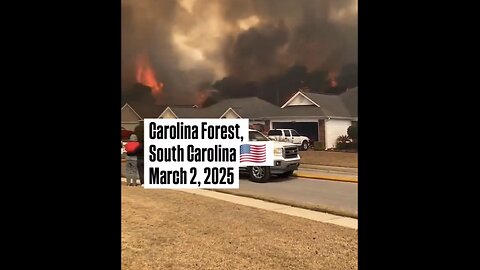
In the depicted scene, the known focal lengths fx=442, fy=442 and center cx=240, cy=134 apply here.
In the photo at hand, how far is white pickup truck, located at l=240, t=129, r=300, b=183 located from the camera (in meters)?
5.07

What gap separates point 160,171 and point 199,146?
544 millimetres

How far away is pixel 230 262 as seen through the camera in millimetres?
4535

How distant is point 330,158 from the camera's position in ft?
16.9

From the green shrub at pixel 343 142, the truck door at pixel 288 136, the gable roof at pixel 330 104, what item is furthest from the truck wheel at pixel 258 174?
the gable roof at pixel 330 104

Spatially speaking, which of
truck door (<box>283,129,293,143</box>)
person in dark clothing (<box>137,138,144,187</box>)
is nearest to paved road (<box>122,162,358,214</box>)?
person in dark clothing (<box>137,138,144,187</box>)

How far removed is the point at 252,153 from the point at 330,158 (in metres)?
0.92

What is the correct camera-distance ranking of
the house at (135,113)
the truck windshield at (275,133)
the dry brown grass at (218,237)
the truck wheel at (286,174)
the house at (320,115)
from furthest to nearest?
the truck wheel at (286,174)
the truck windshield at (275,133)
the house at (320,115)
the house at (135,113)
the dry brown grass at (218,237)

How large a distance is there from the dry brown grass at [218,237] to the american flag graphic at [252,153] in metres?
0.56

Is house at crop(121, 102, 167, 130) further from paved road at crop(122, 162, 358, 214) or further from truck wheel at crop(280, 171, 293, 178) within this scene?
truck wheel at crop(280, 171, 293, 178)

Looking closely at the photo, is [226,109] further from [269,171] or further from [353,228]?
[353,228]

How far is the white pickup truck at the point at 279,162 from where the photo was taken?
16.6ft

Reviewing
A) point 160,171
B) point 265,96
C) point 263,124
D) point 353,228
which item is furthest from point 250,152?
point 353,228

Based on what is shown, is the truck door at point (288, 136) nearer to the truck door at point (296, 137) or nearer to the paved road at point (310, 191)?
the truck door at point (296, 137)

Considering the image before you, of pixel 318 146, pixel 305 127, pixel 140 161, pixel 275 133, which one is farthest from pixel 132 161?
pixel 318 146
